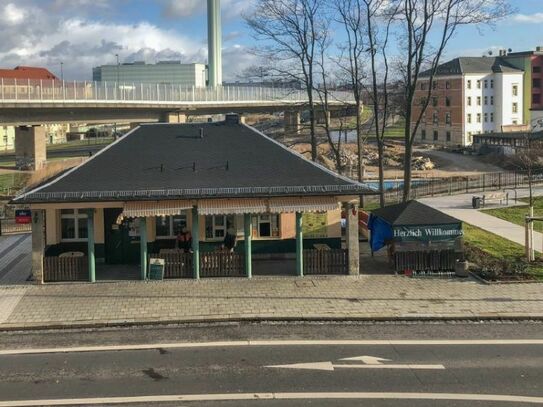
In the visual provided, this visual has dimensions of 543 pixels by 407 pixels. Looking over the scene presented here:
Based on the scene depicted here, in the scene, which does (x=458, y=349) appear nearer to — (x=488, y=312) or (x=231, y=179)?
(x=488, y=312)

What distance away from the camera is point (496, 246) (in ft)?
83.3

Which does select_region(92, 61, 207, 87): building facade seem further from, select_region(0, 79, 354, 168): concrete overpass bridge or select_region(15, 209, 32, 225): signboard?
select_region(15, 209, 32, 225): signboard

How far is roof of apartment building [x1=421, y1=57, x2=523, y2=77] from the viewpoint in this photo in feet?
329

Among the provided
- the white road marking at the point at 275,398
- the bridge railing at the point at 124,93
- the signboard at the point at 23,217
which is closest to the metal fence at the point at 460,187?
the bridge railing at the point at 124,93

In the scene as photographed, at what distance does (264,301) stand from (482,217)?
65.2ft

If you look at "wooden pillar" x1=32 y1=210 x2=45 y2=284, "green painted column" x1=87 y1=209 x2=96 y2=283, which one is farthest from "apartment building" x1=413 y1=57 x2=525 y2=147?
"wooden pillar" x1=32 y1=210 x2=45 y2=284

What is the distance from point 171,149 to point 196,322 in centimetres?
891

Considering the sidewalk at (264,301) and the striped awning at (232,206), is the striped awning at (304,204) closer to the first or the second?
the striped awning at (232,206)

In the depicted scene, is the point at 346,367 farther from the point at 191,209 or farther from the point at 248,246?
the point at 191,209

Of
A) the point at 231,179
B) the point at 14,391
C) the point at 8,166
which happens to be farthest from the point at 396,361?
the point at 8,166

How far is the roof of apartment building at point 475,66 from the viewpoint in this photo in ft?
329

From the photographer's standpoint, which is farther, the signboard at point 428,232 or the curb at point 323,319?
the signboard at point 428,232

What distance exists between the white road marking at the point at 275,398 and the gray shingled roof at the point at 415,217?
1054cm

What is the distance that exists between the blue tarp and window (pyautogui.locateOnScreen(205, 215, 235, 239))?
503 centimetres
